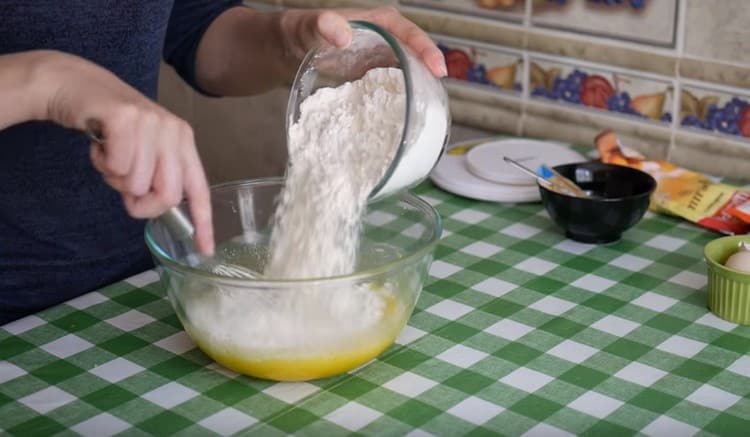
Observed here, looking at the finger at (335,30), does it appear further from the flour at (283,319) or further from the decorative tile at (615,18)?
the decorative tile at (615,18)

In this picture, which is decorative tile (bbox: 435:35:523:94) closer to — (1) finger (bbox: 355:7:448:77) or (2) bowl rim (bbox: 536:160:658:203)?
(2) bowl rim (bbox: 536:160:658:203)

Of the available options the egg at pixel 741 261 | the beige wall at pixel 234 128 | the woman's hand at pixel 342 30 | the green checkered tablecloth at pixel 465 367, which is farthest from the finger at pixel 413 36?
the beige wall at pixel 234 128

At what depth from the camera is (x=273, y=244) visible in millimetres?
1127

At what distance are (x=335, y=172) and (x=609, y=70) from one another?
78 centimetres

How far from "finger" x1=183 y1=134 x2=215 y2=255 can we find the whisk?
4.4 inches

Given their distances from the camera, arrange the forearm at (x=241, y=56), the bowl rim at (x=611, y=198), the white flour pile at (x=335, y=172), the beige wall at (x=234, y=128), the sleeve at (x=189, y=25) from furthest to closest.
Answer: the beige wall at (x=234, y=128) → the sleeve at (x=189, y=25) → the forearm at (x=241, y=56) → the bowl rim at (x=611, y=198) → the white flour pile at (x=335, y=172)

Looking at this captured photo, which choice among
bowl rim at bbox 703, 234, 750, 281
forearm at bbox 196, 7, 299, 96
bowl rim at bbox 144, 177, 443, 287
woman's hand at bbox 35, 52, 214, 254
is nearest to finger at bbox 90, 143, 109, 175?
woman's hand at bbox 35, 52, 214, 254

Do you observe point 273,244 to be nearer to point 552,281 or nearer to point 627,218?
point 552,281

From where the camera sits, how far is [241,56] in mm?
1600

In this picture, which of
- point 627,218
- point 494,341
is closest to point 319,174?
point 494,341

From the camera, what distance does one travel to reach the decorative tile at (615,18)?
63.1 inches

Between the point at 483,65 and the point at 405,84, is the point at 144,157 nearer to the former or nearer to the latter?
the point at 405,84

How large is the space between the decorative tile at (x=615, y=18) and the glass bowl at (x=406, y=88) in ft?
2.10

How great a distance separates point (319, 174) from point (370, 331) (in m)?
0.17
